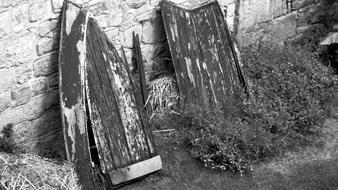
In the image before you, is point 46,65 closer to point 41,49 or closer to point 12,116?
point 41,49

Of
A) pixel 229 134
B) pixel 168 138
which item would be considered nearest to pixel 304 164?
pixel 229 134

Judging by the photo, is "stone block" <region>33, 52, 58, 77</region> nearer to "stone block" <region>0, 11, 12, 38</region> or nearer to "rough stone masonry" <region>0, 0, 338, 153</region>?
"rough stone masonry" <region>0, 0, 338, 153</region>

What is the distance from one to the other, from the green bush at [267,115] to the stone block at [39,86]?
57.9 inches

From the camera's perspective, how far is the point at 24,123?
5535mm

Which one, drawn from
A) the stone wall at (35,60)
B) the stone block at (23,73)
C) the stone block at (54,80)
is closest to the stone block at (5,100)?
the stone wall at (35,60)

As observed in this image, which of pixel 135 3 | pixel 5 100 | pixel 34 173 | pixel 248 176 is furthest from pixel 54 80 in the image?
pixel 248 176

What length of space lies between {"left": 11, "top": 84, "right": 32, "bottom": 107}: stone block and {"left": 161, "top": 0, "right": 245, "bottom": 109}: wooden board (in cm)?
163

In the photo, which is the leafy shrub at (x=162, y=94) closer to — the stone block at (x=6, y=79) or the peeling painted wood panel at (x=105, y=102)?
the peeling painted wood panel at (x=105, y=102)

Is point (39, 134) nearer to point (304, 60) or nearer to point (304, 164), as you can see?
point (304, 164)

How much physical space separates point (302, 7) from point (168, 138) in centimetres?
295

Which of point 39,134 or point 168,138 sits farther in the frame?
point 168,138

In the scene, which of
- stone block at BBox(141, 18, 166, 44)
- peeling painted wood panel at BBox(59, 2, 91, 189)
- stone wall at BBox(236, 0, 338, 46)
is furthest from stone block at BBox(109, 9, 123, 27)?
stone wall at BBox(236, 0, 338, 46)

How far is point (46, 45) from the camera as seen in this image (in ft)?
17.9

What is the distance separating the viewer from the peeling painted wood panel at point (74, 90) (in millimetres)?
5254
